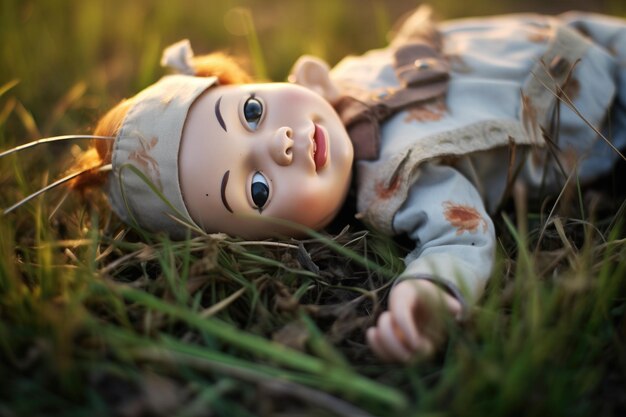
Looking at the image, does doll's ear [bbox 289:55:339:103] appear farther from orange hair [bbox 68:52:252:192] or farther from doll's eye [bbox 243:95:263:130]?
doll's eye [bbox 243:95:263:130]

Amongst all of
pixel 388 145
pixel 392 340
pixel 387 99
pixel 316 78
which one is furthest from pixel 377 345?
pixel 316 78

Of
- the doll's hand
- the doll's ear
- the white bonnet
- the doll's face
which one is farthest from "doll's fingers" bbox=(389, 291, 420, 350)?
the doll's ear

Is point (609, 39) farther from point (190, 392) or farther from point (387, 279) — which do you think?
point (190, 392)

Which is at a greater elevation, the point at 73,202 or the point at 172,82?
the point at 172,82

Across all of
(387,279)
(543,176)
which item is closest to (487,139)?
(543,176)

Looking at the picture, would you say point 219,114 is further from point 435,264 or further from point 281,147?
point 435,264

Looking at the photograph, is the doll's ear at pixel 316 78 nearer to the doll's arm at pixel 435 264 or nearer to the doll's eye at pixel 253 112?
the doll's eye at pixel 253 112
